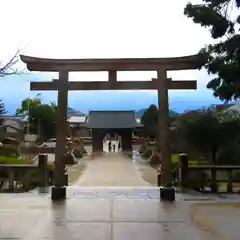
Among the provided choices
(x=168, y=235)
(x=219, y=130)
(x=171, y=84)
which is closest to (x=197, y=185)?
(x=171, y=84)

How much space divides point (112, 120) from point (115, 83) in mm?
41438

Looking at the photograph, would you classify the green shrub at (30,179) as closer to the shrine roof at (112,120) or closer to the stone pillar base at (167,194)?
the stone pillar base at (167,194)

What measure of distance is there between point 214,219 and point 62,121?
14.5ft

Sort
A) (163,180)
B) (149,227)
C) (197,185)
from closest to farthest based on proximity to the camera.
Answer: (149,227) < (163,180) < (197,185)

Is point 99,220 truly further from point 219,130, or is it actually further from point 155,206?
point 219,130

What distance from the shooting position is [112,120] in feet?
173

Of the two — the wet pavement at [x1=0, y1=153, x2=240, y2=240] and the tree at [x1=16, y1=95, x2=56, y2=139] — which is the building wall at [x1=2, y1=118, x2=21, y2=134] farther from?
the wet pavement at [x1=0, y1=153, x2=240, y2=240]

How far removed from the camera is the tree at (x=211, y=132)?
27.0 metres

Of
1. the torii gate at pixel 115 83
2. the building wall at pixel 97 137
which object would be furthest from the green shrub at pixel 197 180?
the building wall at pixel 97 137

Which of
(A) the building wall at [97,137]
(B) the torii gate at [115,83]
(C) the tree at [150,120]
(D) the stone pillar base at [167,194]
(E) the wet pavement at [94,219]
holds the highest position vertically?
(C) the tree at [150,120]

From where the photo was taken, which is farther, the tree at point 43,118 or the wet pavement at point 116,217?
the tree at point 43,118

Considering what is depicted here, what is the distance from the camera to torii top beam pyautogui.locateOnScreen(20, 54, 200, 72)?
11.0 meters

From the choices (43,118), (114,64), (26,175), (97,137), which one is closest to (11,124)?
(43,118)

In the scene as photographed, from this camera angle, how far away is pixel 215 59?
460 inches
